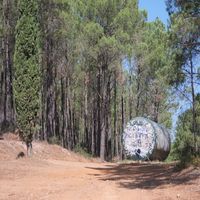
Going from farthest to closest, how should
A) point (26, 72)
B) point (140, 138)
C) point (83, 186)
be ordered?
point (140, 138) < point (26, 72) < point (83, 186)

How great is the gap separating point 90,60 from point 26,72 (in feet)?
48.6

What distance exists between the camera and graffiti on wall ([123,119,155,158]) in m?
34.1

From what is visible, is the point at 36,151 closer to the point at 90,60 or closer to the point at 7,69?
the point at 7,69

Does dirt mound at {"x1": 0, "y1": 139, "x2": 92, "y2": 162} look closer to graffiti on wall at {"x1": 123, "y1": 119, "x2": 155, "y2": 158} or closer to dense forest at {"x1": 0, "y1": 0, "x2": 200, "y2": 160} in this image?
dense forest at {"x1": 0, "y1": 0, "x2": 200, "y2": 160}

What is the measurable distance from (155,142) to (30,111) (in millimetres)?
12882

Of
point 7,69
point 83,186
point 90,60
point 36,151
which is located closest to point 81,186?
point 83,186

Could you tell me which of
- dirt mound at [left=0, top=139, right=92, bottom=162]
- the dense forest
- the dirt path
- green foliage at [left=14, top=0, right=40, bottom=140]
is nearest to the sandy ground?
the dirt path

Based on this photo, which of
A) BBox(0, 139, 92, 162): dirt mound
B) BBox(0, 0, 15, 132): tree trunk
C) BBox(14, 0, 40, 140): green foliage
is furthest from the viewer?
BBox(0, 0, 15, 132): tree trunk

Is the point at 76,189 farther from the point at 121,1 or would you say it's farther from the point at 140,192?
the point at 121,1

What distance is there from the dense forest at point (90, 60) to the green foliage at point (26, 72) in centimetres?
5

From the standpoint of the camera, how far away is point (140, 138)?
3428 cm

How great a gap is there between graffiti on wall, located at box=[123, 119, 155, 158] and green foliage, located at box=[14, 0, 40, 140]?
38.9 ft

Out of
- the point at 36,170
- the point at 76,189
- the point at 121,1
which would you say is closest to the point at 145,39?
the point at 121,1

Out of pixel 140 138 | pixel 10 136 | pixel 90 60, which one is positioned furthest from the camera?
pixel 90 60
